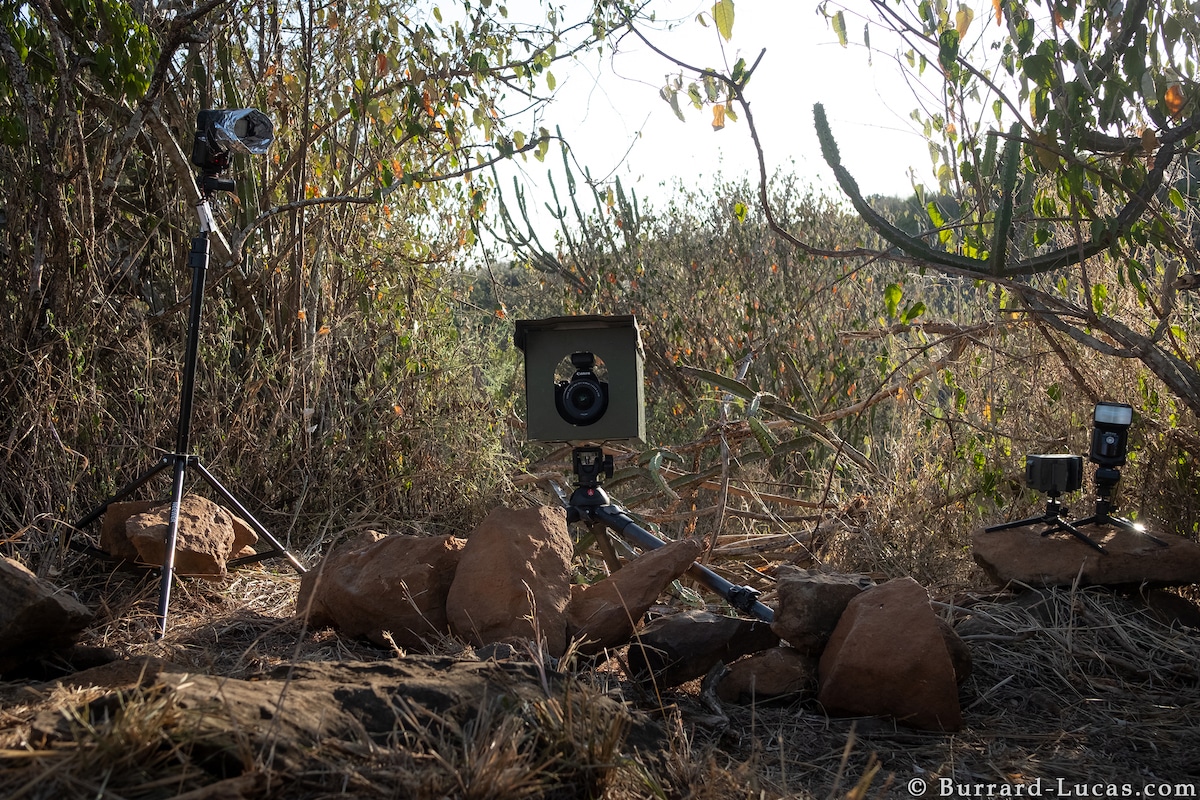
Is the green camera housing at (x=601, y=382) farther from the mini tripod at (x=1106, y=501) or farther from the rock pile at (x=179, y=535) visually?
the mini tripod at (x=1106, y=501)

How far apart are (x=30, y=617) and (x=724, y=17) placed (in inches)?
89.7

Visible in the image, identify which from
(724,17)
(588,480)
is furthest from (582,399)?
(724,17)

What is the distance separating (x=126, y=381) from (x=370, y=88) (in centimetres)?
164

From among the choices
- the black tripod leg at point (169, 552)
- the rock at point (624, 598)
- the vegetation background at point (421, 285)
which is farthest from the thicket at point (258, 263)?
the rock at point (624, 598)

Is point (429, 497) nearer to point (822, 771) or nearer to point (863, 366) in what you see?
point (822, 771)

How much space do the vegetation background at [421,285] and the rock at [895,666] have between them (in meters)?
1.19

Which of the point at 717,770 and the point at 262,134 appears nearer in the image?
the point at 717,770

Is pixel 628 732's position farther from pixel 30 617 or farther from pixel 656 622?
pixel 30 617

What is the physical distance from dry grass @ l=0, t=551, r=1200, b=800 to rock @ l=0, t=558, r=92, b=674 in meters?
0.15

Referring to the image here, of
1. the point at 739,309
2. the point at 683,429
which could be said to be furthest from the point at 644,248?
the point at 683,429

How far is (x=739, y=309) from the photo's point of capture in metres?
7.03

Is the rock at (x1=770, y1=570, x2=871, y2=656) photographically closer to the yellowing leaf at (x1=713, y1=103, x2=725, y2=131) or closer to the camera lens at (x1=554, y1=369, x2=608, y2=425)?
the camera lens at (x1=554, y1=369, x2=608, y2=425)

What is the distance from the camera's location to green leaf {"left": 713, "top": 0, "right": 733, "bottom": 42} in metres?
2.44

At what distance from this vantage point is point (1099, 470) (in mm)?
2729
